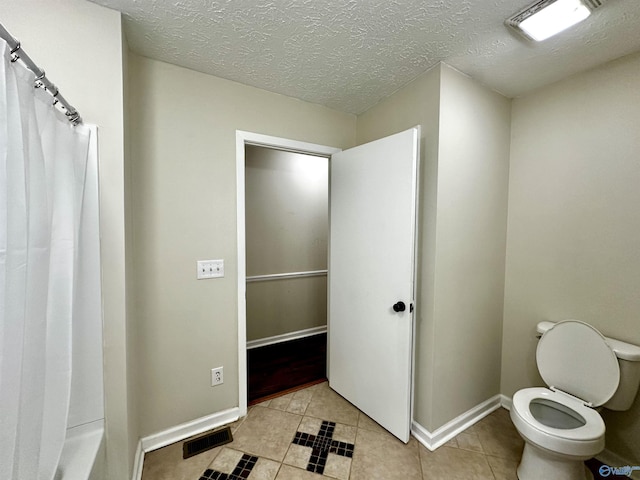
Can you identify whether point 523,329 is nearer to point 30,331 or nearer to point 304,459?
point 304,459

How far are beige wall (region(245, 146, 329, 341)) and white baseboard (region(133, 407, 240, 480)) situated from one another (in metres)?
1.18

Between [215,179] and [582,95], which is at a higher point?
[582,95]

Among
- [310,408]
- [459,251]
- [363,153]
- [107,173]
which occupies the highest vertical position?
[363,153]

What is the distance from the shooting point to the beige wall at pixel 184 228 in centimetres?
154

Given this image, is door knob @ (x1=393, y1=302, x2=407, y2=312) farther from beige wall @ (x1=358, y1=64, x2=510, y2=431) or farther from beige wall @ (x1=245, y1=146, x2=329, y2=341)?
beige wall @ (x1=245, y1=146, x2=329, y2=341)

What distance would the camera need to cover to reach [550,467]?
131 centimetres

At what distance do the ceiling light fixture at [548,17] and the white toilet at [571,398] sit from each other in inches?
61.3

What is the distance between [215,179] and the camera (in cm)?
172

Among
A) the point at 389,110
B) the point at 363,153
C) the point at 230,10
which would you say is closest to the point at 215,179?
the point at 230,10

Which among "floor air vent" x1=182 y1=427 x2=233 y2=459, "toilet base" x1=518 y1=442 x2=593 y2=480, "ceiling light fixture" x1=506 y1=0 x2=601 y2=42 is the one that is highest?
"ceiling light fixture" x1=506 y1=0 x2=601 y2=42

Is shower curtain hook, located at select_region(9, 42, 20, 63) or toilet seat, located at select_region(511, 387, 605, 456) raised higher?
shower curtain hook, located at select_region(9, 42, 20, 63)

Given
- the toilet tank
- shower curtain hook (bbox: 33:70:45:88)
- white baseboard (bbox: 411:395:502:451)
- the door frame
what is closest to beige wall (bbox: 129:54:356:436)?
the door frame

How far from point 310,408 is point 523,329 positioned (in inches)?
66.8

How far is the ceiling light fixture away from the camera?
1.11 m
